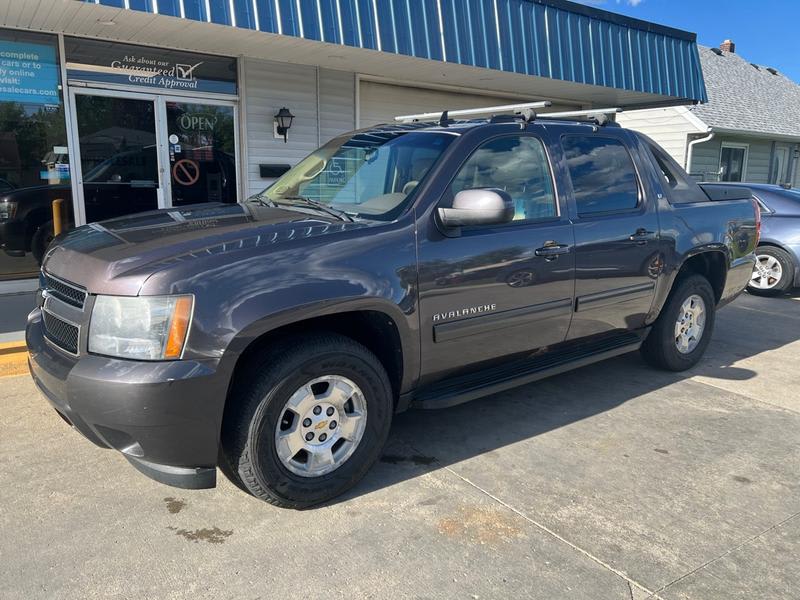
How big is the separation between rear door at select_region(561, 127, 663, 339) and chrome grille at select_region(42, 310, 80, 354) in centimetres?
286

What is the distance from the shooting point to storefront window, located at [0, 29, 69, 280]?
23.0ft

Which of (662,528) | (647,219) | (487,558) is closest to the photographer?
(487,558)

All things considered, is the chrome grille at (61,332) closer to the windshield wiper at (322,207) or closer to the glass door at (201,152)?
the windshield wiper at (322,207)

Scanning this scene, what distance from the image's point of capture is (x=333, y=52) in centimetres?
795

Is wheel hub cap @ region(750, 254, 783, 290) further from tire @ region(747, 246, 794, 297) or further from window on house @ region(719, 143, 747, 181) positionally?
window on house @ region(719, 143, 747, 181)

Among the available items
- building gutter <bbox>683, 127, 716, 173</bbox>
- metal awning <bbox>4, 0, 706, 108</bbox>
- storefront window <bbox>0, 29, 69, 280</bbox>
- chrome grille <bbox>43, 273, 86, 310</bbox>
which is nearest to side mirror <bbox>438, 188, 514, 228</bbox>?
chrome grille <bbox>43, 273, 86, 310</bbox>

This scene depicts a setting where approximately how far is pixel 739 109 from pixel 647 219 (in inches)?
680

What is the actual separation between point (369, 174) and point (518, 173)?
93 centimetres

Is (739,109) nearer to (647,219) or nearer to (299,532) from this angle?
(647,219)

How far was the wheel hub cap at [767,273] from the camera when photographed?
8867mm

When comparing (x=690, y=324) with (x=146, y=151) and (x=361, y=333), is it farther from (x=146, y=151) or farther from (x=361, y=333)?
(x=146, y=151)

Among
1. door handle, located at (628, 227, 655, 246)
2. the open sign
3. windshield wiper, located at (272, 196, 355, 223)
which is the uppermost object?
the open sign

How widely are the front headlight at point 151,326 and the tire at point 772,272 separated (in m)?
8.45

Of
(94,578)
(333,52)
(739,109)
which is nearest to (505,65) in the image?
(333,52)
